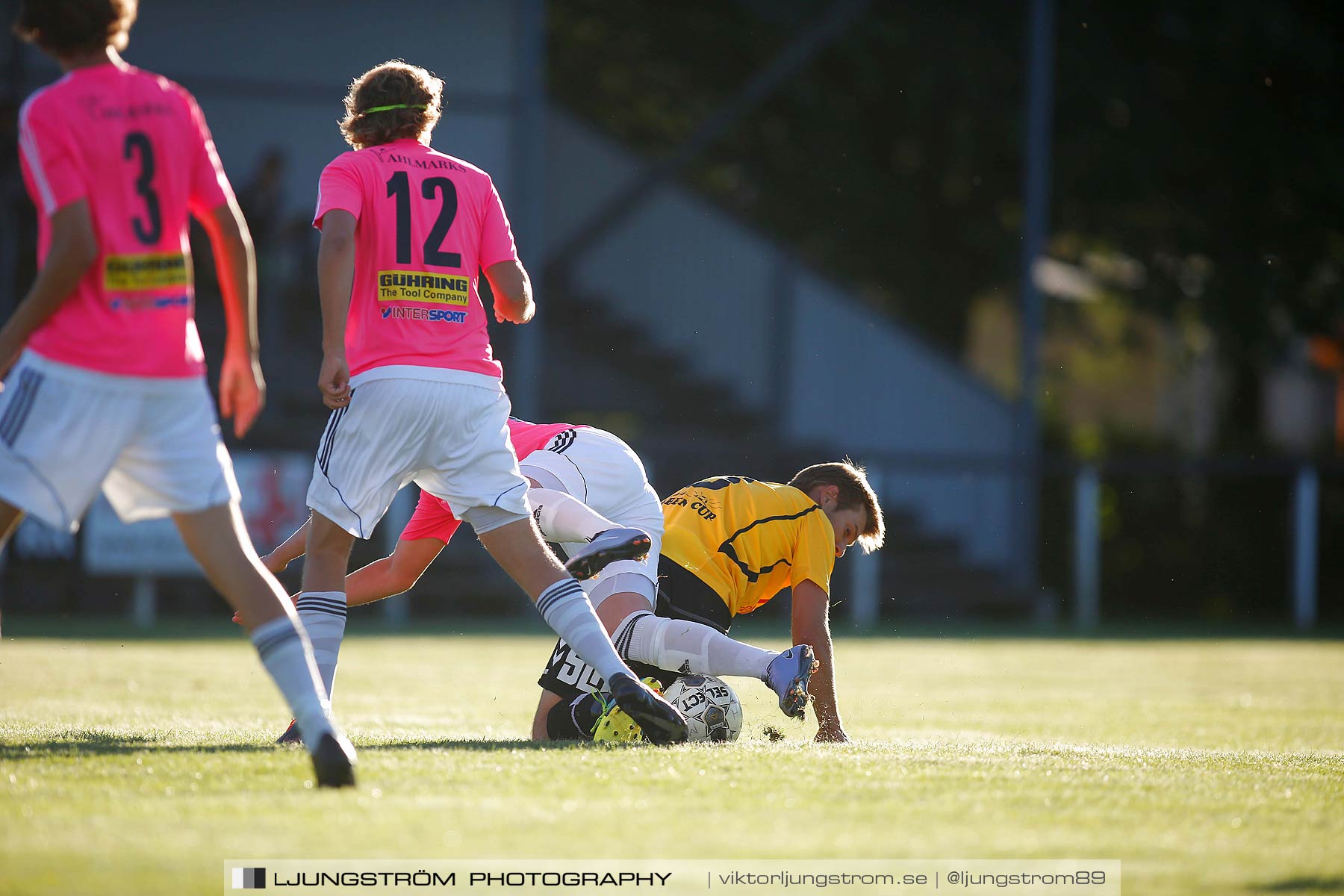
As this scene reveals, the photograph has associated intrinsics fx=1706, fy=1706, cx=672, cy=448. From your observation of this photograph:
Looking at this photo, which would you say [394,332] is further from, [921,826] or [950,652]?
[950,652]

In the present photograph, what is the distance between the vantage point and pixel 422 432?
5133 mm

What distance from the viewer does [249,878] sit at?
3.31 m

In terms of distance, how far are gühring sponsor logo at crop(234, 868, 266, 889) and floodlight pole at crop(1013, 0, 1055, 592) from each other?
15.5m

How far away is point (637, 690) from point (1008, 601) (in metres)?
13.6

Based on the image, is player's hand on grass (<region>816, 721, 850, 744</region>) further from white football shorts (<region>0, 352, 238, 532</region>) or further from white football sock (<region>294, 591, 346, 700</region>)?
white football shorts (<region>0, 352, 238, 532</region>)

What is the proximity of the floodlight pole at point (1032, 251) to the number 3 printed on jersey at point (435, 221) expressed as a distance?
13654 mm

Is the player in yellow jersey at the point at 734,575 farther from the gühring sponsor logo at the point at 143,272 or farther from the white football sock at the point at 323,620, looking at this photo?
the gühring sponsor logo at the point at 143,272

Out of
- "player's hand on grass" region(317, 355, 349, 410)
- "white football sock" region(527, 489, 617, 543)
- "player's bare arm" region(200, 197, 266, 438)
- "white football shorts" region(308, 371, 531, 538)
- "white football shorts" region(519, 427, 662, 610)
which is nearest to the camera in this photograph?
"player's bare arm" region(200, 197, 266, 438)

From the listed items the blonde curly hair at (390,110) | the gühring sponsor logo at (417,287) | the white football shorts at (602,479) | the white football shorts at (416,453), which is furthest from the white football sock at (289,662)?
the white football shorts at (602,479)

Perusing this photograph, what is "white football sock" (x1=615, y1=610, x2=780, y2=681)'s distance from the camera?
583cm

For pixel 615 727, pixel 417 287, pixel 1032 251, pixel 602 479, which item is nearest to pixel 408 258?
pixel 417 287

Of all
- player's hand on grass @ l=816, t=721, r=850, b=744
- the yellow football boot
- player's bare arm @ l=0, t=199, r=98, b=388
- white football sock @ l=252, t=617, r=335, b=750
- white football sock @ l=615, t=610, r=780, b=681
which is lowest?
player's hand on grass @ l=816, t=721, r=850, b=744

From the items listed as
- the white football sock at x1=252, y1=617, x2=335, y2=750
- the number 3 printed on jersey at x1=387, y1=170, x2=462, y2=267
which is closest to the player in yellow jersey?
the number 3 printed on jersey at x1=387, y1=170, x2=462, y2=267

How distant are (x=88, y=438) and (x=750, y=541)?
9.44 feet
